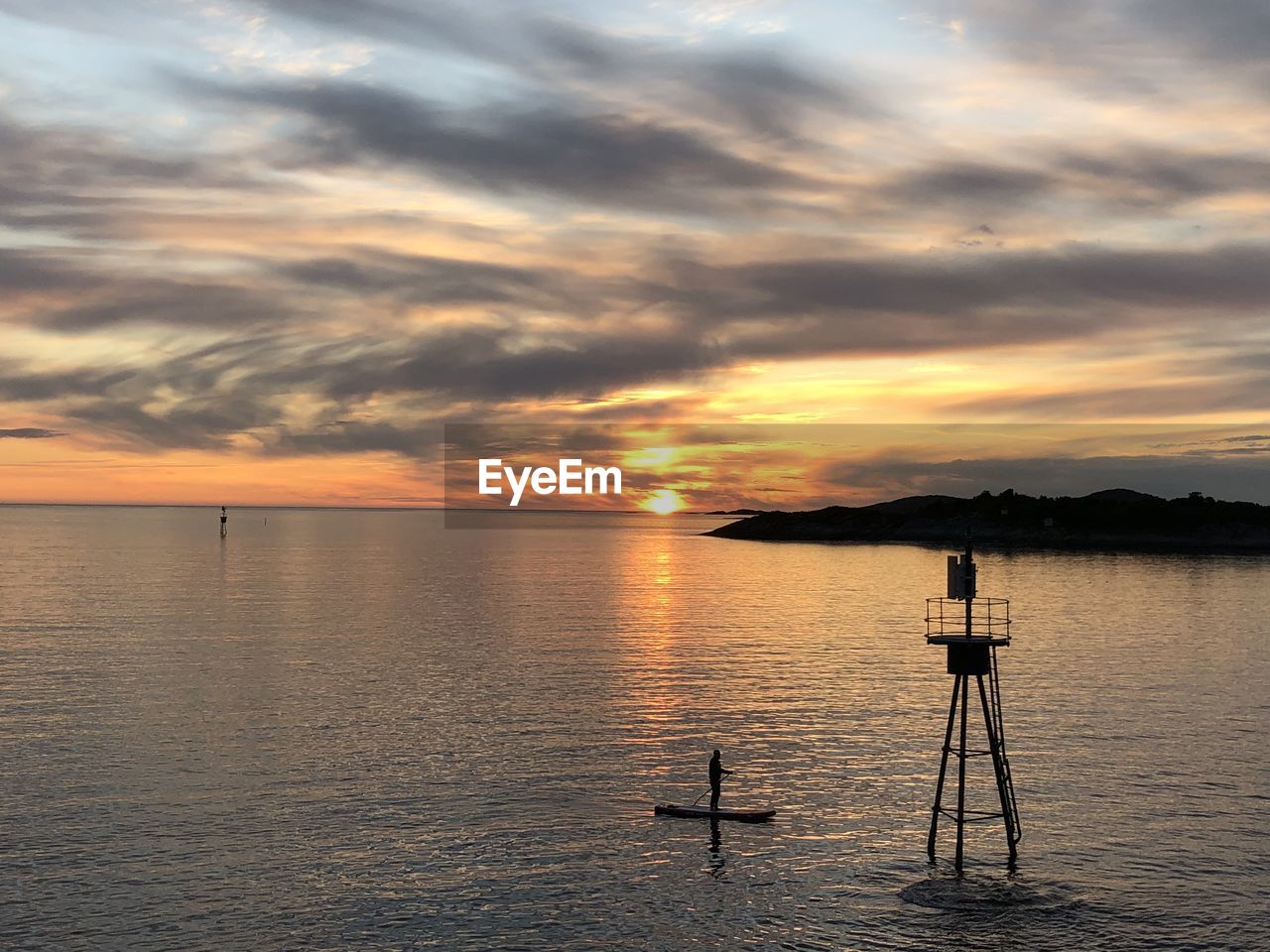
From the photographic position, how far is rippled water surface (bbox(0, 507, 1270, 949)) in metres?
40.9

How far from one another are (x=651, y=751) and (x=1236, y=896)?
1200 inches

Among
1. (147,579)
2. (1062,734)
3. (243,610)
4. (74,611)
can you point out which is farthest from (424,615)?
(1062,734)

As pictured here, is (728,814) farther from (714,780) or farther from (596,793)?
(596,793)

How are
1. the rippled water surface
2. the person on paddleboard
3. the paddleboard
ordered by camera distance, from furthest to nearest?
the paddleboard
the person on paddleboard
the rippled water surface

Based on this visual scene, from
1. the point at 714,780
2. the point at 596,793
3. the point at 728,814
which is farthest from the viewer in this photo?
the point at 596,793

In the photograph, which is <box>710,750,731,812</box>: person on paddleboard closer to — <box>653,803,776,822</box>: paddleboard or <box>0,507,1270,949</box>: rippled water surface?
<box>653,803,776,822</box>: paddleboard

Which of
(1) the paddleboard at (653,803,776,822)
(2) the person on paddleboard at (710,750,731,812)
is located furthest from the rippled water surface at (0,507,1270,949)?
(2) the person on paddleboard at (710,750,731,812)

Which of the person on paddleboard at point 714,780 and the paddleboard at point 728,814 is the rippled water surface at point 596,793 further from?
the person on paddleboard at point 714,780

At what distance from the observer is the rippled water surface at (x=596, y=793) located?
4088 centimetres

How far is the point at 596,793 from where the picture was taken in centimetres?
5594

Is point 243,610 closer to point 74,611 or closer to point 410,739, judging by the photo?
point 74,611

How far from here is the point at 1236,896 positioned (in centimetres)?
4319

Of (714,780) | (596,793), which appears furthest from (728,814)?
(596,793)

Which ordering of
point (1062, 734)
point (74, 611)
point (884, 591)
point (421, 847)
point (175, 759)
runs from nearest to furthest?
point (421, 847) → point (175, 759) → point (1062, 734) → point (74, 611) → point (884, 591)
